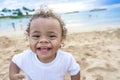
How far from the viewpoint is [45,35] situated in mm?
1306

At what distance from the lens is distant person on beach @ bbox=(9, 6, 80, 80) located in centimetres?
131

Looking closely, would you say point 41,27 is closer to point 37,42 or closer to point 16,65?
point 37,42

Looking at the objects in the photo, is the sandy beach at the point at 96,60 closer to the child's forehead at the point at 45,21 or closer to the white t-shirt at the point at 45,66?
the white t-shirt at the point at 45,66

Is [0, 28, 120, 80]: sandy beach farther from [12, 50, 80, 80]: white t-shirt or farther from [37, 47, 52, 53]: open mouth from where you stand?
[37, 47, 52, 53]: open mouth

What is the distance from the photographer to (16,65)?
5.06ft

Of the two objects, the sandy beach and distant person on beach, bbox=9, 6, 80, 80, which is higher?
distant person on beach, bbox=9, 6, 80, 80

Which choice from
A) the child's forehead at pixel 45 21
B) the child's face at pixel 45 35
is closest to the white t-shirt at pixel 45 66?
the child's face at pixel 45 35

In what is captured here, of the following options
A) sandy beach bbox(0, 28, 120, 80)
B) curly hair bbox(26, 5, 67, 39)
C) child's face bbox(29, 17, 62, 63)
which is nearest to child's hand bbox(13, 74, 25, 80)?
child's face bbox(29, 17, 62, 63)

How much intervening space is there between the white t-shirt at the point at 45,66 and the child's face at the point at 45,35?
0.36 feet

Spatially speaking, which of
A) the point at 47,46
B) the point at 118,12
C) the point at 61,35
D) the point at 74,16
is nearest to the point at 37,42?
the point at 47,46

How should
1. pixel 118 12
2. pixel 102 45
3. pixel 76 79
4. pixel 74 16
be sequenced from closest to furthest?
pixel 76 79 < pixel 102 45 < pixel 118 12 < pixel 74 16

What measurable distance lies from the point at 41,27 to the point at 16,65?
374 mm

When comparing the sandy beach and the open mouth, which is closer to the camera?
the open mouth

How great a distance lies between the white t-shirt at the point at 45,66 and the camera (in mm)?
1442
